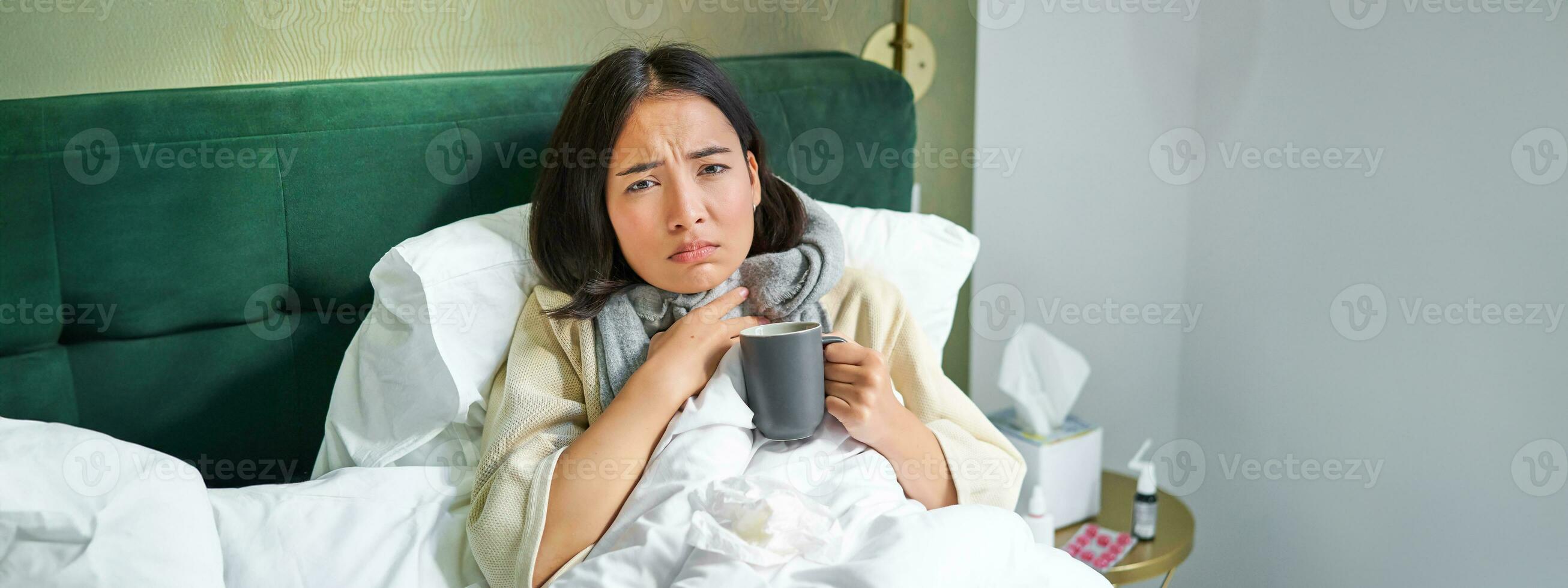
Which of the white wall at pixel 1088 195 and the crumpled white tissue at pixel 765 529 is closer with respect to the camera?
the crumpled white tissue at pixel 765 529

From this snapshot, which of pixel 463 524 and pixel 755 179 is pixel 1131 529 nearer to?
pixel 755 179

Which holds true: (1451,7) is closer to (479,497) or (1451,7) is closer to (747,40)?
(747,40)

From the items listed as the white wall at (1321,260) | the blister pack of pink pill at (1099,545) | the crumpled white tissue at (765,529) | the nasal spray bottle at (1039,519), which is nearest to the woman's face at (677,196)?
the crumpled white tissue at (765,529)

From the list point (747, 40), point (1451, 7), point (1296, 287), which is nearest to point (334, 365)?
point (747, 40)

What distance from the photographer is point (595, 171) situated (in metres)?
1.27

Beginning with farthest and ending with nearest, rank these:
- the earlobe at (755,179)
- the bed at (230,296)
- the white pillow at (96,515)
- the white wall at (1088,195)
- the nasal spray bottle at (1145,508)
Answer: the white wall at (1088,195) < the nasal spray bottle at (1145,508) < the earlobe at (755,179) < the bed at (230,296) < the white pillow at (96,515)

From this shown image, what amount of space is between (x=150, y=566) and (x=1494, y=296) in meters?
1.74

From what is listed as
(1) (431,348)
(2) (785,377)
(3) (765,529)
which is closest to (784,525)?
(3) (765,529)

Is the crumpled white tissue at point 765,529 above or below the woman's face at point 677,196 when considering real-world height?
→ below

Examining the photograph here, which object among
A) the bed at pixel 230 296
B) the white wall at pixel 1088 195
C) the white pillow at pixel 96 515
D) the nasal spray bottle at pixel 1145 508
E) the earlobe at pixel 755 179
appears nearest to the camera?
the white pillow at pixel 96 515

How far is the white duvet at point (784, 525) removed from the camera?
1018 mm

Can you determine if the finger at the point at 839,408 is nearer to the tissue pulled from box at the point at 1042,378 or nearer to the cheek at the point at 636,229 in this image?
the cheek at the point at 636,229

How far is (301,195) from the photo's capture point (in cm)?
135

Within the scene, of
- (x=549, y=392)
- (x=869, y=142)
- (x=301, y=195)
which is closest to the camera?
(x=549, y=392)
